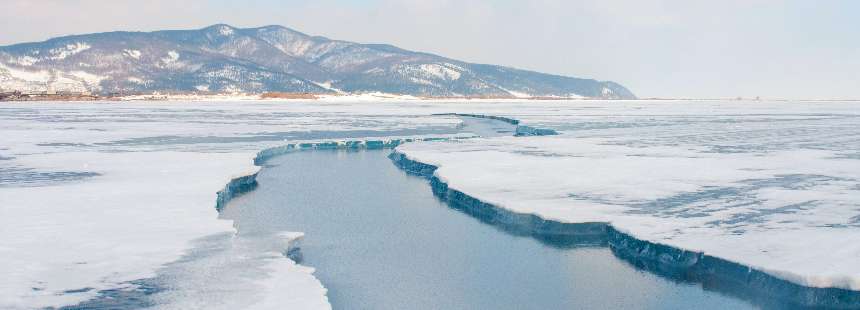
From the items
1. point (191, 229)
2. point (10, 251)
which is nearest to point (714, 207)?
point (191, 229)

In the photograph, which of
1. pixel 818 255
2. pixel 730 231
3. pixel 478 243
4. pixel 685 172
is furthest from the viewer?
pixel 685 172

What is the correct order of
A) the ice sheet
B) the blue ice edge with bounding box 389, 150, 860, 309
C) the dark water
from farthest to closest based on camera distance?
the ice sheet
the dark water
the blue ice edge with bounding box 389, 150, 860, 309

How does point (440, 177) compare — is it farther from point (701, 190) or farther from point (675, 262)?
point (675, 262)

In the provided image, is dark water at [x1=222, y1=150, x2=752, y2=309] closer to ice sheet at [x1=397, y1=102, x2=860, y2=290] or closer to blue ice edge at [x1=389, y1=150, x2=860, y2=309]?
blue ice edge at [x1=389, y1=150, x2=860, y2=309]

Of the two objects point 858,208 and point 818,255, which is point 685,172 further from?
point 818,255

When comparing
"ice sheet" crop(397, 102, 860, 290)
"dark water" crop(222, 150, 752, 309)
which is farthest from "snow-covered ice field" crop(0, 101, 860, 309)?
"dark water" crop(222, 150, 752, 309)

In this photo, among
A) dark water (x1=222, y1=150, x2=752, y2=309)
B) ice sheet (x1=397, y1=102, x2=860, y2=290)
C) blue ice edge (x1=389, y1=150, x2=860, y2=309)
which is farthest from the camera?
ice sheet (x1=397, y1=102, x2=860, y2=290)

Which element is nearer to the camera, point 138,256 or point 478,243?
point 138,256
